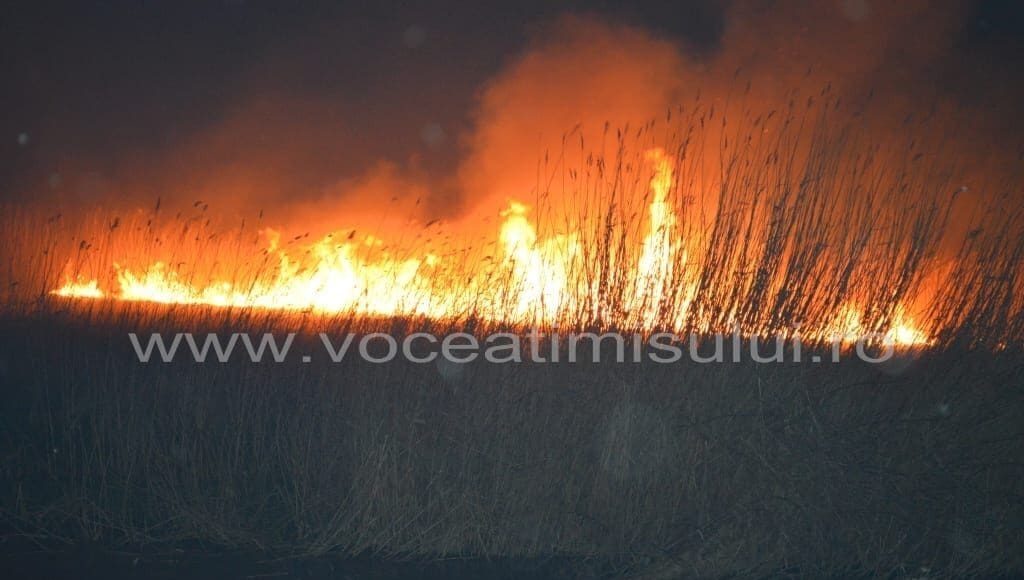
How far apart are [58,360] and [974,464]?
4.44 meters

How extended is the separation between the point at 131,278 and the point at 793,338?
3.56 meters

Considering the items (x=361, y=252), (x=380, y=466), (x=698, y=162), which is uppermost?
(x=698, y=162)

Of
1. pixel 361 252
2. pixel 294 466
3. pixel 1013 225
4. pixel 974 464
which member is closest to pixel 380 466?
pixel 294 466

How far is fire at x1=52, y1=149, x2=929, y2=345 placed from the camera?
379 cm

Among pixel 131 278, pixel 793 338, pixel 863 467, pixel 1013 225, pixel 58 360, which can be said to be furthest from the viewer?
pixel 131 278

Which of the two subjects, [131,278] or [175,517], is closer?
[175,517]

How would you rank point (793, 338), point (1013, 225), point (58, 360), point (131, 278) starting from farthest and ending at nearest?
point (131, 278) → point (58, 360) → point (1013, 225) → point (793, 338)

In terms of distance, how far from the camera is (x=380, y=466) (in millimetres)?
3494

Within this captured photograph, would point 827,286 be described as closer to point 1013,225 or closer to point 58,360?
point 1013,225

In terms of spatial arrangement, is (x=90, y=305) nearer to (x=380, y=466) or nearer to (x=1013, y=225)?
(x=380, y=466)

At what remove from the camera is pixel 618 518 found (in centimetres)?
339

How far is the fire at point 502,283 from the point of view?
3.79m

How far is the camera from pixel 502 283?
4.06 meters

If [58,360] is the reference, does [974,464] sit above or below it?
below
